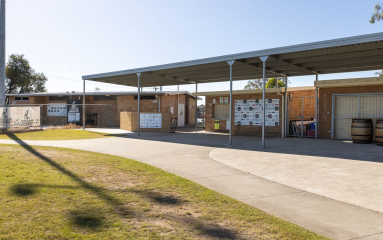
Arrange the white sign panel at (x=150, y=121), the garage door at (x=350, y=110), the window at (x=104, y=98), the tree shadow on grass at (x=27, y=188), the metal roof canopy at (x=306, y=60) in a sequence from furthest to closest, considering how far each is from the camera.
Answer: the window at (x=104, y=98) → the white sign panel at (x=150, y=121) → the garage door at (x=350, y=110) → the metal roof canopy at (x=306, y=60) → the tree shadow on grass at (x=27, y=188)

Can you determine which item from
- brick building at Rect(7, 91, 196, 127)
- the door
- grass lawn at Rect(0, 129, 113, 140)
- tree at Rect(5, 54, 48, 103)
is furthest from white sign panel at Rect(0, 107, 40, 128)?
tree at Rect(5, 54, 48, 103)

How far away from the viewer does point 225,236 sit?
3283 millimetres

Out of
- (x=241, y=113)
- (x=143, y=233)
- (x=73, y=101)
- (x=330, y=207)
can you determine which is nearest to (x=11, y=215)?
(x=143, y=233)

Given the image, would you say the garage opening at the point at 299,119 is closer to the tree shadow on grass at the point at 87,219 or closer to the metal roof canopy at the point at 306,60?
the metal roof canopy at the point at 306,60

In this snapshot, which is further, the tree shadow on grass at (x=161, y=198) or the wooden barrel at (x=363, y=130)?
the wooden barrel at (x=363, y=130)

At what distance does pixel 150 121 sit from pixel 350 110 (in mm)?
12357

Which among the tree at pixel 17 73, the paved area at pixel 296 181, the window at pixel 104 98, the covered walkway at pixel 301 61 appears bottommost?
the paved area at pixel 296 181

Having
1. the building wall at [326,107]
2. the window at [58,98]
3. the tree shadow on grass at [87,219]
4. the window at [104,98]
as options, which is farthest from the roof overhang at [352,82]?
the window at [58,98]

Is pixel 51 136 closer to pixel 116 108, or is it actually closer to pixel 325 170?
pixel 116 108

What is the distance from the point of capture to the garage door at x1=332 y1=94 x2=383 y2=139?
14070 millimetres

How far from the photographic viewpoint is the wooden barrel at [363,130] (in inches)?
504

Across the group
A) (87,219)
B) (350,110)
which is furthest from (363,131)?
(87,219)

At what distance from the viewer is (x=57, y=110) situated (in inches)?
1151

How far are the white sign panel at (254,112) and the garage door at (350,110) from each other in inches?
134
